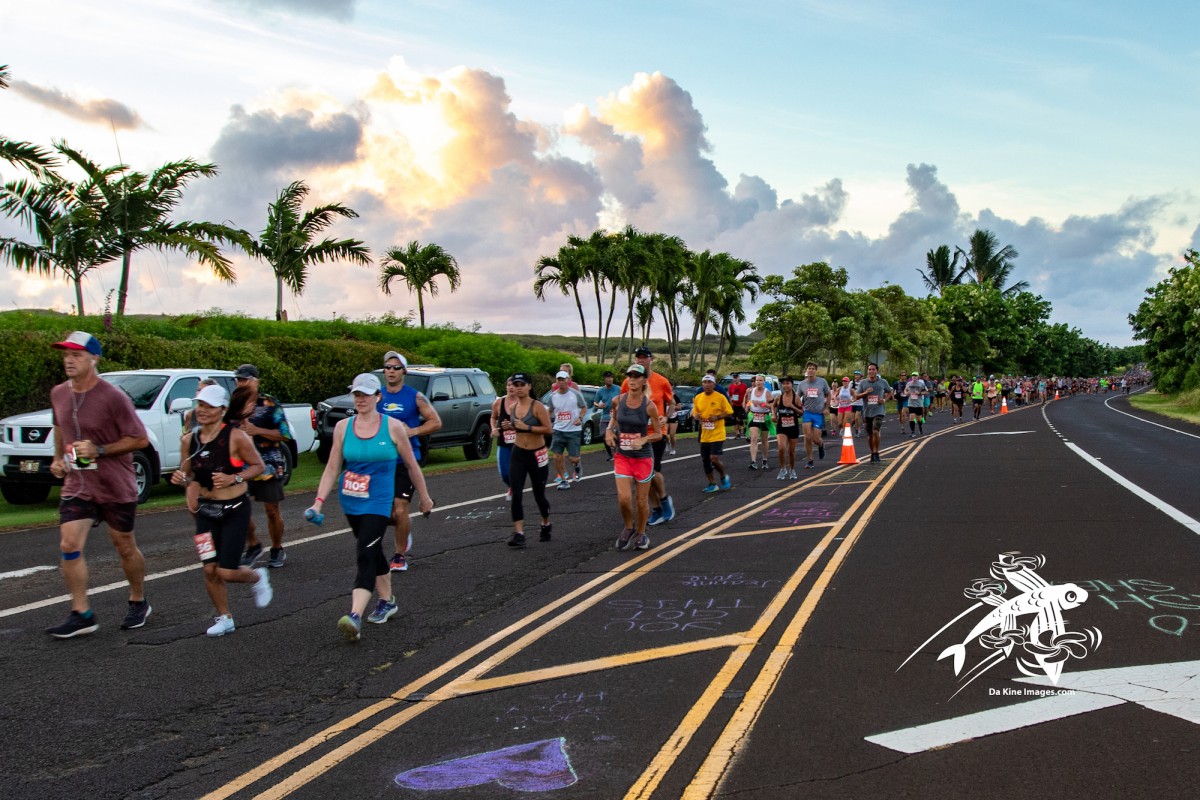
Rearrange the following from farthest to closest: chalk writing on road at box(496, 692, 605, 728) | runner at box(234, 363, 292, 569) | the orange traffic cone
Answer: the orange traffic cone < runner at box(234, 363, 292, 569) < chalk writing on road at box(496, 692, 605, 728)

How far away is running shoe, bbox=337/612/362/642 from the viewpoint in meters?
6.60

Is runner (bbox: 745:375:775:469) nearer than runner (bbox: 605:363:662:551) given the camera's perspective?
No

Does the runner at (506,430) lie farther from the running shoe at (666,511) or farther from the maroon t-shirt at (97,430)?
the maroon t-shirt at (97,430)

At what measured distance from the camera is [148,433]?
12875 millimetres

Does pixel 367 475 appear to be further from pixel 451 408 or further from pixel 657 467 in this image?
pixel 451 408

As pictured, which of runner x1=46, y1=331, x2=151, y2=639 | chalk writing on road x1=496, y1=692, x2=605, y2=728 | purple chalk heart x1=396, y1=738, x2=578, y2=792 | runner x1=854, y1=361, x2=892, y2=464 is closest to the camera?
purple chalk heart x1=396, y1=738, x2=578, y2=792

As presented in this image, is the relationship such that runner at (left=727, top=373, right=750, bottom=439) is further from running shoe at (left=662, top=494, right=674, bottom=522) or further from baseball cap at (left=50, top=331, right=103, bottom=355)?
baseball cap at (left=50, top=331, right=103, bottom=355)

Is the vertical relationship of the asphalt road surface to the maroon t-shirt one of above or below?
below

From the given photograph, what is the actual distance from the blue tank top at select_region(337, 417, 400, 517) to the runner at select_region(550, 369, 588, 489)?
28.3 ft

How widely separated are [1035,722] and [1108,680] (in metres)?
0.86

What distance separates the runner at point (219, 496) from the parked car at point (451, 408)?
13.3m

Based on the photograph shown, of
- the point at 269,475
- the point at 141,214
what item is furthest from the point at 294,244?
the point at 269,475

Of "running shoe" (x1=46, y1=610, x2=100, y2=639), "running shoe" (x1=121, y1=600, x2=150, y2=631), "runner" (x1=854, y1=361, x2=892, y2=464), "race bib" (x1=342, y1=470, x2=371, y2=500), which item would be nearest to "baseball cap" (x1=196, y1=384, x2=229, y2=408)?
"race bib" (x1=342, y1=470, x2=371, y2=500)

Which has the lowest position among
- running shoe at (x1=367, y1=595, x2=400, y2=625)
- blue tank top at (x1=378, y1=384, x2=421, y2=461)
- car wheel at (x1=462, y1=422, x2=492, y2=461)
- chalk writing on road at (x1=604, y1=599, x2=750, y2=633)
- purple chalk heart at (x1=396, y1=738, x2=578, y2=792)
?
purple chalk heart at (x1=396, y1=738, x2=578, y2=792)
